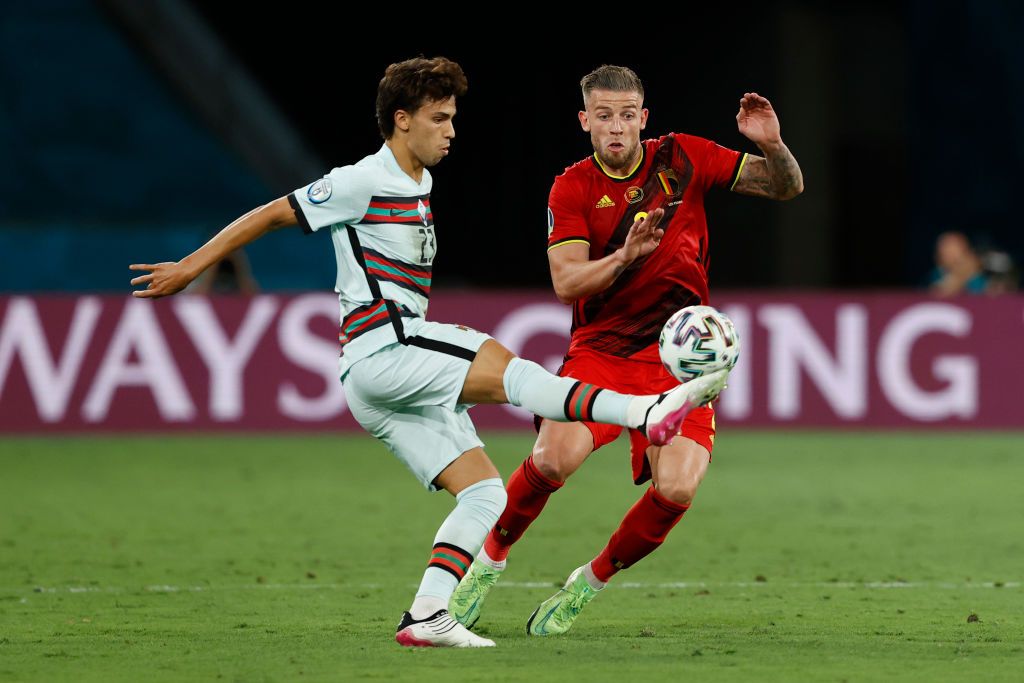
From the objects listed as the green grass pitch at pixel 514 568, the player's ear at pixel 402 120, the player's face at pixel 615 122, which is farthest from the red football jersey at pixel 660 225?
the green grass pitch at pixel 514 568

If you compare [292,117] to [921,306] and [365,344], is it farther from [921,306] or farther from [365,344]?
[365,344]

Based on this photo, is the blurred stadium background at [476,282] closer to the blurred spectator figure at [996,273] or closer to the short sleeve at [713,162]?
the blurred spectator figure at [996,273]

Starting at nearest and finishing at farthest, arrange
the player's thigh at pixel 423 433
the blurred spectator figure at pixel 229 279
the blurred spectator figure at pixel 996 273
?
1. the player's thigh at pixel 423 433
2. the blurred spectator figure at pixel 229 279
3. the blurred spectator figure at pixel 996 273

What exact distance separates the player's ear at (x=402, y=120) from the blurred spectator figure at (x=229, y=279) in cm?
825

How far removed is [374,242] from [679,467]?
1436 millimetres

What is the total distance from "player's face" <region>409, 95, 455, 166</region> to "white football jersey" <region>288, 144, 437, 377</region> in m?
0.10

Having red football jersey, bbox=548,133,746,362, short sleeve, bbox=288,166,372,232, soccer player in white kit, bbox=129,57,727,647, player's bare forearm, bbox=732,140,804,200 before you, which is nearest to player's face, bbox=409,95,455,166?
soccer player in white kit, bbox=129,57,727,647

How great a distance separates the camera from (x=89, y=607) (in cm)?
684

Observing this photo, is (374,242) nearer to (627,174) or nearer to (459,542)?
(459,542)

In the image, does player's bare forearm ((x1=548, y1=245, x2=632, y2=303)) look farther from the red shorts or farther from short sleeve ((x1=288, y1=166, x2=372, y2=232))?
short sleeve ((x1=288, y1=166, x2=372, y2=232))

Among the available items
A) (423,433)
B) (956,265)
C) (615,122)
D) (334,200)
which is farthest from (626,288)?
(956,265)

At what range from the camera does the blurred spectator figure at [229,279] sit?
1497 cm

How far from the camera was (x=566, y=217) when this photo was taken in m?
6.39

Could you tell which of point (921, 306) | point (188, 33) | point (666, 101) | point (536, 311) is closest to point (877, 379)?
point (921, 306)
